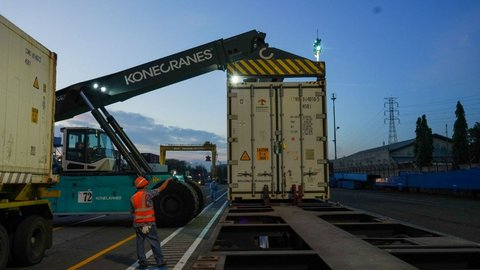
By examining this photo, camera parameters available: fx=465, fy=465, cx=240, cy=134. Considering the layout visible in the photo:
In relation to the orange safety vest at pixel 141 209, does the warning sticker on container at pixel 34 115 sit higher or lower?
higher

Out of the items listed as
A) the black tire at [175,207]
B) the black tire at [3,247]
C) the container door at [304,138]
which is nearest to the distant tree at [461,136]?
the black tire at [175,207]

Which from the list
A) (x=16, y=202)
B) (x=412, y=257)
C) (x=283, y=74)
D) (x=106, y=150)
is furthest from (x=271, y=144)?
(x=106, y=150)

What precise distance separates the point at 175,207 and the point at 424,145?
163 feet

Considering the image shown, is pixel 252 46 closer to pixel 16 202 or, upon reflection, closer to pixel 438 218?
pixel 16 202

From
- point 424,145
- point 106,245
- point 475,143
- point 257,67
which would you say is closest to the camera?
point 257,67

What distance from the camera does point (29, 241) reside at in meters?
7.96

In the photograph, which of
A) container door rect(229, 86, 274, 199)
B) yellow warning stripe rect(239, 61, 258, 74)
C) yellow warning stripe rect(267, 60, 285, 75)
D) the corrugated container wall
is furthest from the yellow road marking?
yellow warning stripe rect(267, 60, 285, 75)

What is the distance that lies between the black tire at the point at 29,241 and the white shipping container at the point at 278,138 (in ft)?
12.1

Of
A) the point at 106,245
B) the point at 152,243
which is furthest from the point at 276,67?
the point at 106,245

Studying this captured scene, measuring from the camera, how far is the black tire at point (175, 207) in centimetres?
1448

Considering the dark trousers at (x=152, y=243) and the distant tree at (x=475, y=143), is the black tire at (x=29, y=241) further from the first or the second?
the distant tree at (x=475, y=143)

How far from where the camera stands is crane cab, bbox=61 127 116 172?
1595 centimetres

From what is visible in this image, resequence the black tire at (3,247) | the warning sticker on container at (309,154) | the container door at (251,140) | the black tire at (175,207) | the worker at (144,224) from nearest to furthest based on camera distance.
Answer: the black tire at (3,247)
the worker at (144,224)
the container door at (251,140)
the warning sticker on container at (309,154)
the black tire at (175,207)

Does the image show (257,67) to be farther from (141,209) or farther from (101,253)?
(101,253)
